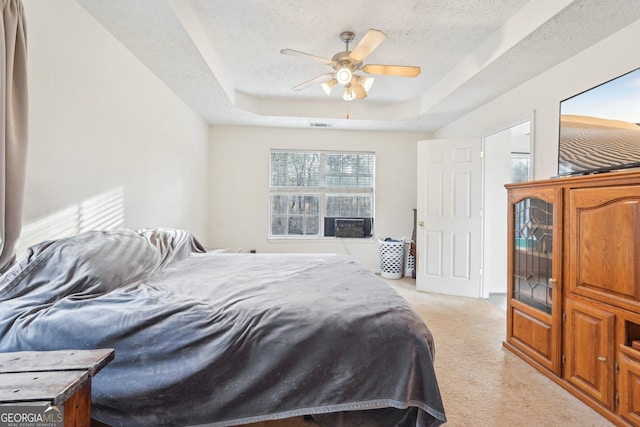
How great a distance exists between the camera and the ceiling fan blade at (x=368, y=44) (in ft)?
6.90

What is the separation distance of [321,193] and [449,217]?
200 centimetres

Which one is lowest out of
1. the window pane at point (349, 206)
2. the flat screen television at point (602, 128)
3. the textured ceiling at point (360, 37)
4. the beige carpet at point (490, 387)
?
the beige carpet at point (490, 387)

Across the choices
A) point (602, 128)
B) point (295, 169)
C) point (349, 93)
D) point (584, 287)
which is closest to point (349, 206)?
point (295, 169)

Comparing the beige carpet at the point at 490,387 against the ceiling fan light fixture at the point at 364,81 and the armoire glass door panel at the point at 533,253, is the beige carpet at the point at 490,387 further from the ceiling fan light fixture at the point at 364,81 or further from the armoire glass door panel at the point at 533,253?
the ceiling fan light fixture at the point at 364,81

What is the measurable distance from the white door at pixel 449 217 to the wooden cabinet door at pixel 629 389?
236 centimetres

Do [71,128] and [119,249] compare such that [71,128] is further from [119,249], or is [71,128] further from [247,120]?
[247,120]

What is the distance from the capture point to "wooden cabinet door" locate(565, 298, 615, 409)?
169 centimetres

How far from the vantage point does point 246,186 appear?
4.93 metres

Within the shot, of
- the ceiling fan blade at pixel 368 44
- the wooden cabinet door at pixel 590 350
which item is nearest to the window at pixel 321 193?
the ceiling fan blade at pixel 368 44

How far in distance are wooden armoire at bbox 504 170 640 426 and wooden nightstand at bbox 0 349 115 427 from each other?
234cm

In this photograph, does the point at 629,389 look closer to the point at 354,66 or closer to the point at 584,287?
the point at 584,287

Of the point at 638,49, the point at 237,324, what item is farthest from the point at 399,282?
the point at 237,324

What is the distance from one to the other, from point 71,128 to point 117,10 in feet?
2.71

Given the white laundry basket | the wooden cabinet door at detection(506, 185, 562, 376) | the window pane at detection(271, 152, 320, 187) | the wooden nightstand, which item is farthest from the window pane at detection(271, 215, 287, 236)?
the wooden nightstand
